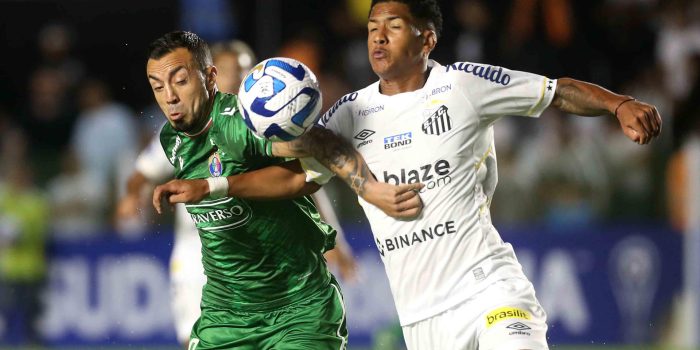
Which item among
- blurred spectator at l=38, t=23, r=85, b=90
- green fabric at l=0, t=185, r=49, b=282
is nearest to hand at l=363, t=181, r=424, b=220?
green fabric at l=0, t=185, r=49, b=282

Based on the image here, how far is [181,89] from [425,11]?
134 cm

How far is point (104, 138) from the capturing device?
1297 centimetres

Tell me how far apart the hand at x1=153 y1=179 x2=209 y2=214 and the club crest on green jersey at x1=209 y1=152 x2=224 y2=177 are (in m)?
0.33

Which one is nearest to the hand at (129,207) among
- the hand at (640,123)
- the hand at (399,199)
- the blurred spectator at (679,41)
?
the hand at (399,199)

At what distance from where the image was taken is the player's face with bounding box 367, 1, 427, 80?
6.28 m

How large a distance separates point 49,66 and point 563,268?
19.8 feet

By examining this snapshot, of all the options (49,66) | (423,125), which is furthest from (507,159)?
(423,125)

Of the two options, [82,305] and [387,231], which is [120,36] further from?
[387,231]

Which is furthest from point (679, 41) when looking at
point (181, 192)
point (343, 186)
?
point (181, 192)

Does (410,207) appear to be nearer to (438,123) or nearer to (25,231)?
(438,123)

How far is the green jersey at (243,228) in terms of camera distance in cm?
620

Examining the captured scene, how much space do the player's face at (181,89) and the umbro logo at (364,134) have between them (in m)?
0.79

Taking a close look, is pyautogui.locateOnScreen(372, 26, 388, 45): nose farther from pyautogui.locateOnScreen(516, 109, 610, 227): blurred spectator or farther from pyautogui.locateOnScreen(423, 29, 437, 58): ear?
pyautogui.locateOnScreen(516, 109, 610, 227): blurred spectator

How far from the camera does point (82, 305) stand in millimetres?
13234
